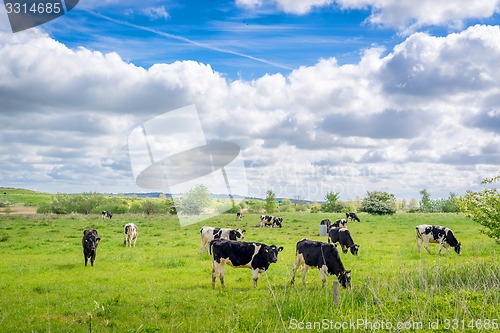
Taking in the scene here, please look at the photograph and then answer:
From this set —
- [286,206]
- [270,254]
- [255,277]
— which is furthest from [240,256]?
[286,206]

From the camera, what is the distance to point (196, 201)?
7675 centimetres

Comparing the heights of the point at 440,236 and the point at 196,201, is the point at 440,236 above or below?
below

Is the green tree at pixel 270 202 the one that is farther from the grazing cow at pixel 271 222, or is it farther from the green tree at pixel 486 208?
the green tree at pixel 486 208

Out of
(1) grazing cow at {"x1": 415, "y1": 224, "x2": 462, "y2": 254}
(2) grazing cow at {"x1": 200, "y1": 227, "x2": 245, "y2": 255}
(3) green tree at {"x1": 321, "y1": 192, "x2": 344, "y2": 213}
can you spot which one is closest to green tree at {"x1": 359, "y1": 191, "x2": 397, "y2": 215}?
(3) green tree at {"x1": 321, "y1": 192, "x2": 344, "y2": 213}

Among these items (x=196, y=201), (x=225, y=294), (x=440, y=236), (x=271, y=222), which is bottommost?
(x=271, y=222)

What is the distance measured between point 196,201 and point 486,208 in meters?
64.6

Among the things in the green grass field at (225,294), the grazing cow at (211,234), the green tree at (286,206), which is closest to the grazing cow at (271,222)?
the green grass field at (225,294)

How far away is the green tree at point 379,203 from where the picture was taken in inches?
2552

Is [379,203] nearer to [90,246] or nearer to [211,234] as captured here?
[211,234]

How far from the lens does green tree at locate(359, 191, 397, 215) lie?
64812 millimetres

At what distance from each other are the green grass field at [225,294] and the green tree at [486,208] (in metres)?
1.35

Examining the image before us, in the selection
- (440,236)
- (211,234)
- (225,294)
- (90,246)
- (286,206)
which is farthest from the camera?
(286,206)

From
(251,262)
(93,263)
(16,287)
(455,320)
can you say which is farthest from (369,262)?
(16,287)

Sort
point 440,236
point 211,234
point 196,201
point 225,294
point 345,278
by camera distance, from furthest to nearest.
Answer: point 196,201
point 211,234
point 440,236
point 345,278
point 225,294
